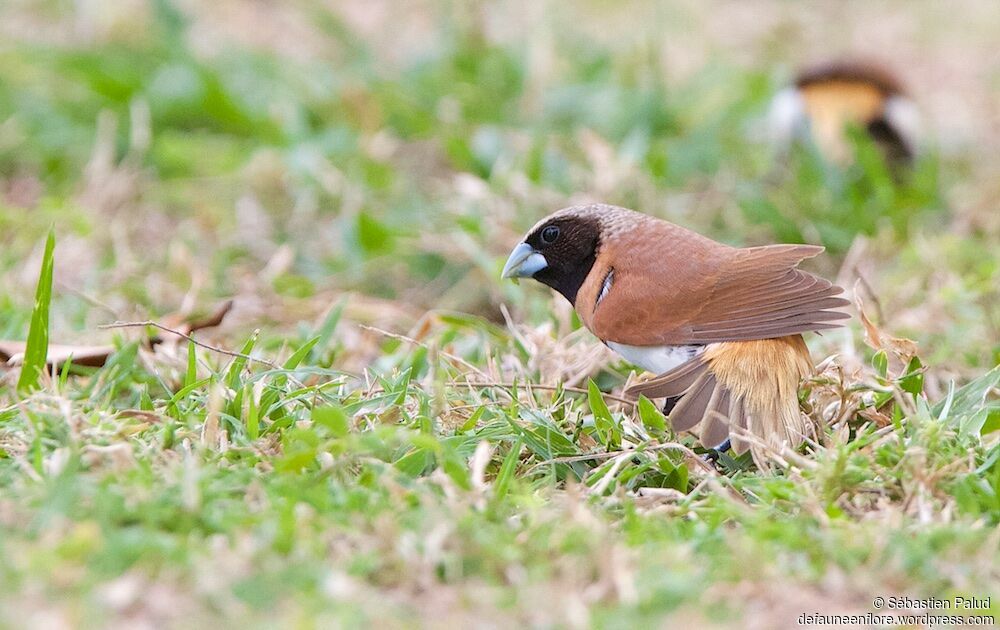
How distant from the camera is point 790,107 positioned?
6.62 meters

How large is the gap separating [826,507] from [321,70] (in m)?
5.08

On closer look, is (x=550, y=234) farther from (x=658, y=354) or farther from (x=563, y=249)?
(x=658, y=354)

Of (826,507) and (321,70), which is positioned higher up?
(321,70)

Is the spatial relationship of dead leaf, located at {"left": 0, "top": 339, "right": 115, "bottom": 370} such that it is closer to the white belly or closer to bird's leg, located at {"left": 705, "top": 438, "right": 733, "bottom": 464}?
the white belly

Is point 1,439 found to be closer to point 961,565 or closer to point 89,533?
point 89,533

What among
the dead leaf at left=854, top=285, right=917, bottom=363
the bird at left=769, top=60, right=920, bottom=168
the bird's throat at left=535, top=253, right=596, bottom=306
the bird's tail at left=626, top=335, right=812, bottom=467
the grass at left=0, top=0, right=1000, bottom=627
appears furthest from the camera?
the bird at left=769, top=60, right=920, bottom=168

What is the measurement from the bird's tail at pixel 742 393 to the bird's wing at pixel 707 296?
64mm

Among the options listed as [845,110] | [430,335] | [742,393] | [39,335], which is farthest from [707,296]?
[845,110]

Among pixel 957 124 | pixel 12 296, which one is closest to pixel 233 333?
pixel 12 296

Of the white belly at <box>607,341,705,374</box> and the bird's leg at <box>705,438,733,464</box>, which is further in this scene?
the white belly at <box>607,341,705,374</box>

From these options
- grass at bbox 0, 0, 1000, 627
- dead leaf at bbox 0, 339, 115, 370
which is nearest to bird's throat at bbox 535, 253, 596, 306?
grass at bbox 0, 0, 1000, 627

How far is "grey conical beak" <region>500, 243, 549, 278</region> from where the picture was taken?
13.5ft

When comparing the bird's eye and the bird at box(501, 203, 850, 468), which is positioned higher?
the bird's eye

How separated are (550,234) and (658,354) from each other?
2.02 feet
